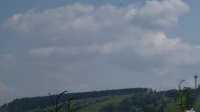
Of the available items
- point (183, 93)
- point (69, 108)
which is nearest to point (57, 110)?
point (69, 108)

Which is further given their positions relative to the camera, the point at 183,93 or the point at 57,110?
the point at 183,93

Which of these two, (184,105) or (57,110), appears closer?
(57,110)

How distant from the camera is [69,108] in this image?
27156 mm

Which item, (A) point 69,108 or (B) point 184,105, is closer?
(A) point 69,108

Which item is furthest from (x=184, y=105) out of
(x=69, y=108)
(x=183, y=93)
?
(x=69, y=108)

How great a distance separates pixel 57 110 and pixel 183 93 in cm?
1247

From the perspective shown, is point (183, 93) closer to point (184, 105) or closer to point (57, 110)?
point (184, 105)

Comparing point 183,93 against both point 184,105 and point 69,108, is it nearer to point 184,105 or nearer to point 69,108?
point 184,105

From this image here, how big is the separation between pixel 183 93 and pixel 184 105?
0.93 m

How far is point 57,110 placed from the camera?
1016 inches

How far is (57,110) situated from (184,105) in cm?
1254

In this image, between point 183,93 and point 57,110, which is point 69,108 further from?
point 183,93

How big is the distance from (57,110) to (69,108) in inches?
58.6

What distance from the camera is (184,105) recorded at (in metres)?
34.5
